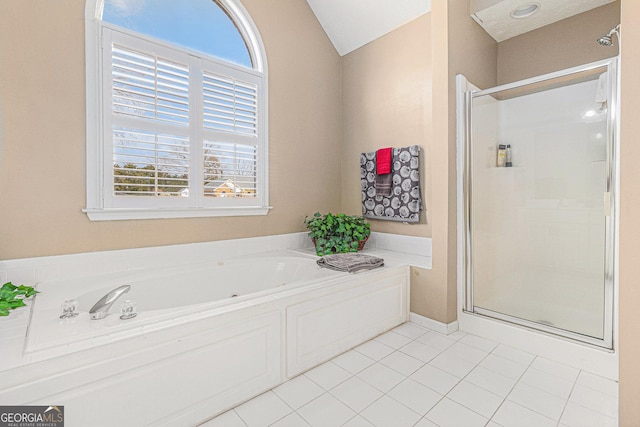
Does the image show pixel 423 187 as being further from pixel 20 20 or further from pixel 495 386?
pixel 20 20

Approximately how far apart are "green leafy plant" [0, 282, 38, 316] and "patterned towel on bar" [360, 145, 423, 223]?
8.32ft

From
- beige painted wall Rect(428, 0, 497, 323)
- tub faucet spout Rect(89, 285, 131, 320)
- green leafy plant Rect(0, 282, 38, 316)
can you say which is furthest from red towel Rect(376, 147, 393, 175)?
green leafy plant Rect(0, 282, 38, 316)

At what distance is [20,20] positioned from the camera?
172 cm

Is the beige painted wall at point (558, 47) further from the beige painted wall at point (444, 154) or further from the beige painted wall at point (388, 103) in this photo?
the beige painted wall at point (388, 103)

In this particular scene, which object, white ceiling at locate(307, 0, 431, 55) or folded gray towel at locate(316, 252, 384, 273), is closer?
folded gray towel at locate(316, 252, 384, 273)

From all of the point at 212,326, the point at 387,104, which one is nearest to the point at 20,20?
the point at 212,326

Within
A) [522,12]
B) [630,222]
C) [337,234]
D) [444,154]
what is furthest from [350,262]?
[522,12]

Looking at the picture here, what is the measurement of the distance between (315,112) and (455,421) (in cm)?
274

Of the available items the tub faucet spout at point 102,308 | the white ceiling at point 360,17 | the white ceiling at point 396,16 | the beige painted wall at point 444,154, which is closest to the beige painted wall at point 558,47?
the white ceiling at point 396,16

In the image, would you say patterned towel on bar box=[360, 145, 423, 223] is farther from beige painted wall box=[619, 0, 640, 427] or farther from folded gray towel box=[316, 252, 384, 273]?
beige painted wall box=[619, 0, 640, 427]

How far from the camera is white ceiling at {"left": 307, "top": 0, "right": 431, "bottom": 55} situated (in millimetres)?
2715

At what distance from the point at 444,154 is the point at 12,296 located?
273 centimetres

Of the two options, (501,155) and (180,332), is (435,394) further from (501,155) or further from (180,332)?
(501,155)

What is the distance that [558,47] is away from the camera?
262 cm
